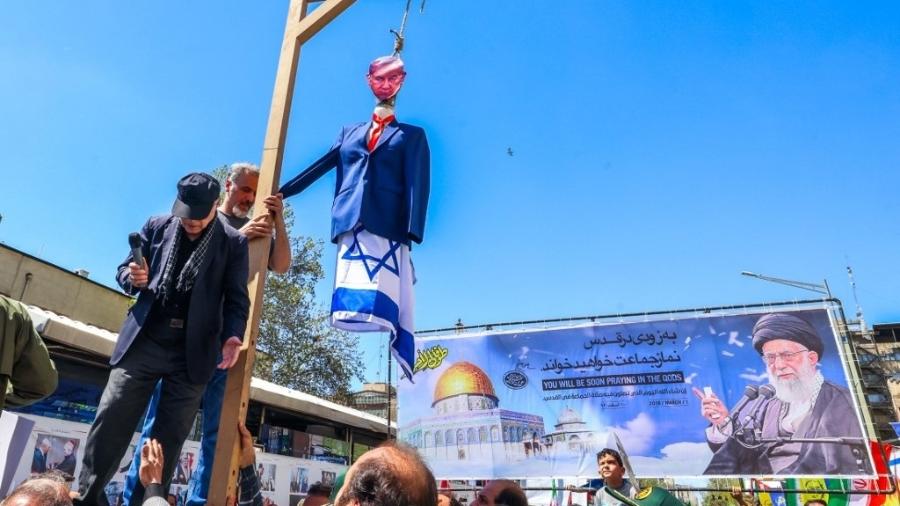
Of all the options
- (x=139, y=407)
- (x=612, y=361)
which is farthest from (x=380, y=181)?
(x=612, y=361)

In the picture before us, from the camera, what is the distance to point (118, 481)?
6004 mm

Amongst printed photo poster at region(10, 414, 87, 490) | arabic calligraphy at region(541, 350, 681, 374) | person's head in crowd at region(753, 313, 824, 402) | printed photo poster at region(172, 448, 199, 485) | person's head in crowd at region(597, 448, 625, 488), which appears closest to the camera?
person's head in crowd at region(597, 448, 625, 488)

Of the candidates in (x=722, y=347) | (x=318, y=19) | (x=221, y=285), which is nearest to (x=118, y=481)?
(x=221, y=285)

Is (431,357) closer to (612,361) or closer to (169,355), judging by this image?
(612,361)

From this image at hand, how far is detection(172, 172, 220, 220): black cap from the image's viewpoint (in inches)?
82.7

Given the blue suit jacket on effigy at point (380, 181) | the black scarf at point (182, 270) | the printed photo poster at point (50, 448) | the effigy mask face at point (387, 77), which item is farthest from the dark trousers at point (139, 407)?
the printed photo poster at point (50, 448)

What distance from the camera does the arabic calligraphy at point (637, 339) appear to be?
9.50 m

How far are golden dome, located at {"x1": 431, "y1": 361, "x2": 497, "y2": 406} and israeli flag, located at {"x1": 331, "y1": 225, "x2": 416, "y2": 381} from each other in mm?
7557

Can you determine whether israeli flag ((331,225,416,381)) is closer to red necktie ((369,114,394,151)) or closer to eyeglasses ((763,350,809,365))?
red necktie ((369,114,394,151))

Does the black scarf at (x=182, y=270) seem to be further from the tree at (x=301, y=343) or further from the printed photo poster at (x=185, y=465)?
the tree at (x=301, y=343)

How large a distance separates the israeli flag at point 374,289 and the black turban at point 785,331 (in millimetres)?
7857

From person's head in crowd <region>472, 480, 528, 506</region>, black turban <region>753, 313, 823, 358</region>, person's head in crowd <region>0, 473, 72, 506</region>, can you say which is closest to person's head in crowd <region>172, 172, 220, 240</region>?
person's head in crowd <region>0, 473, 72, 506</region>

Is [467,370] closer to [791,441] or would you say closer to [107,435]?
[791,441]

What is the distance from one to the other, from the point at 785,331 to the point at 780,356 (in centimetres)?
40
